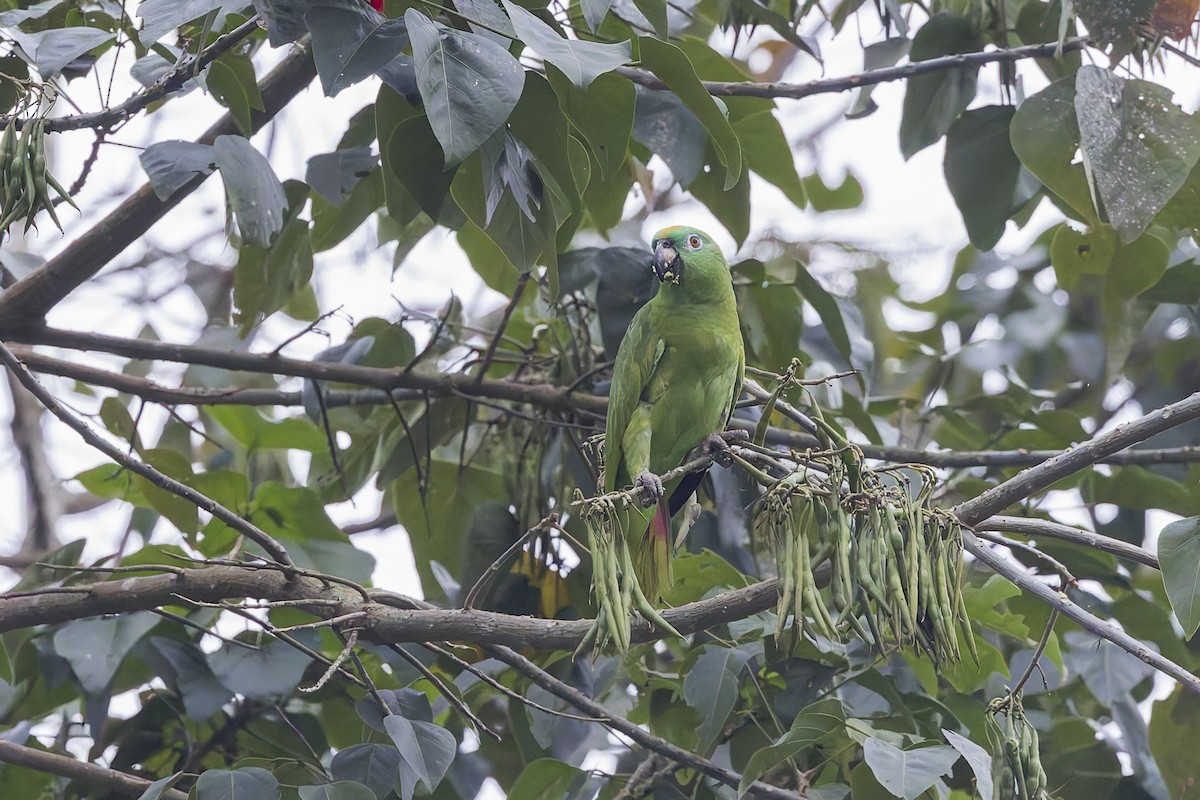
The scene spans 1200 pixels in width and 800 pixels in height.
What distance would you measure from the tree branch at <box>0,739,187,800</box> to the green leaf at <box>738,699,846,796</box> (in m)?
1.15

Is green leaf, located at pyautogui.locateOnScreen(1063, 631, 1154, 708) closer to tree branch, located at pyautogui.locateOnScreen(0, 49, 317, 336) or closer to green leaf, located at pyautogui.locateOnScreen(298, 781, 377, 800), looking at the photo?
green leaf, located at pyautogui.locateOnScreen(298, 781, 377, 800)

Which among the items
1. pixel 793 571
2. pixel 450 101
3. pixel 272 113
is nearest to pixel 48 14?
pixel 272 113

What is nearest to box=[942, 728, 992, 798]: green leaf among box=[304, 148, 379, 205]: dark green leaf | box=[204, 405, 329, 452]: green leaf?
box=[304, 148, 379, 205]: dark green leaf

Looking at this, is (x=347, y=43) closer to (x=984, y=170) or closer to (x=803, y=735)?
(x=803, y=735)

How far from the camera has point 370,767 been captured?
81.6 inches

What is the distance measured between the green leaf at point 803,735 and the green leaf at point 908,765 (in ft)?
0.56

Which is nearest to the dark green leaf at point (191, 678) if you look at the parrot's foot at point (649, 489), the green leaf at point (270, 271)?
the green leaf at point (270, 271)

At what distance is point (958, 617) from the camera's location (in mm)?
1623

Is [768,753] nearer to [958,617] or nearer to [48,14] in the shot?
[958,617]

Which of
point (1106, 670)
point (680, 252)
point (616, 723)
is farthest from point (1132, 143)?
point (616, 723)

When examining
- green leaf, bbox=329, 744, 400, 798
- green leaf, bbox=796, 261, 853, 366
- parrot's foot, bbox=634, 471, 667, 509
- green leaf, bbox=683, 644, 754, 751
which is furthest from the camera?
green leaf, bbox=796, 261, 853, 366

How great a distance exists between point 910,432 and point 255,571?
2.79 metres

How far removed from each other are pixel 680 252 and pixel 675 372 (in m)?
0.30

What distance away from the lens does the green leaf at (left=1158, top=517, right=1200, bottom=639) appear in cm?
174
